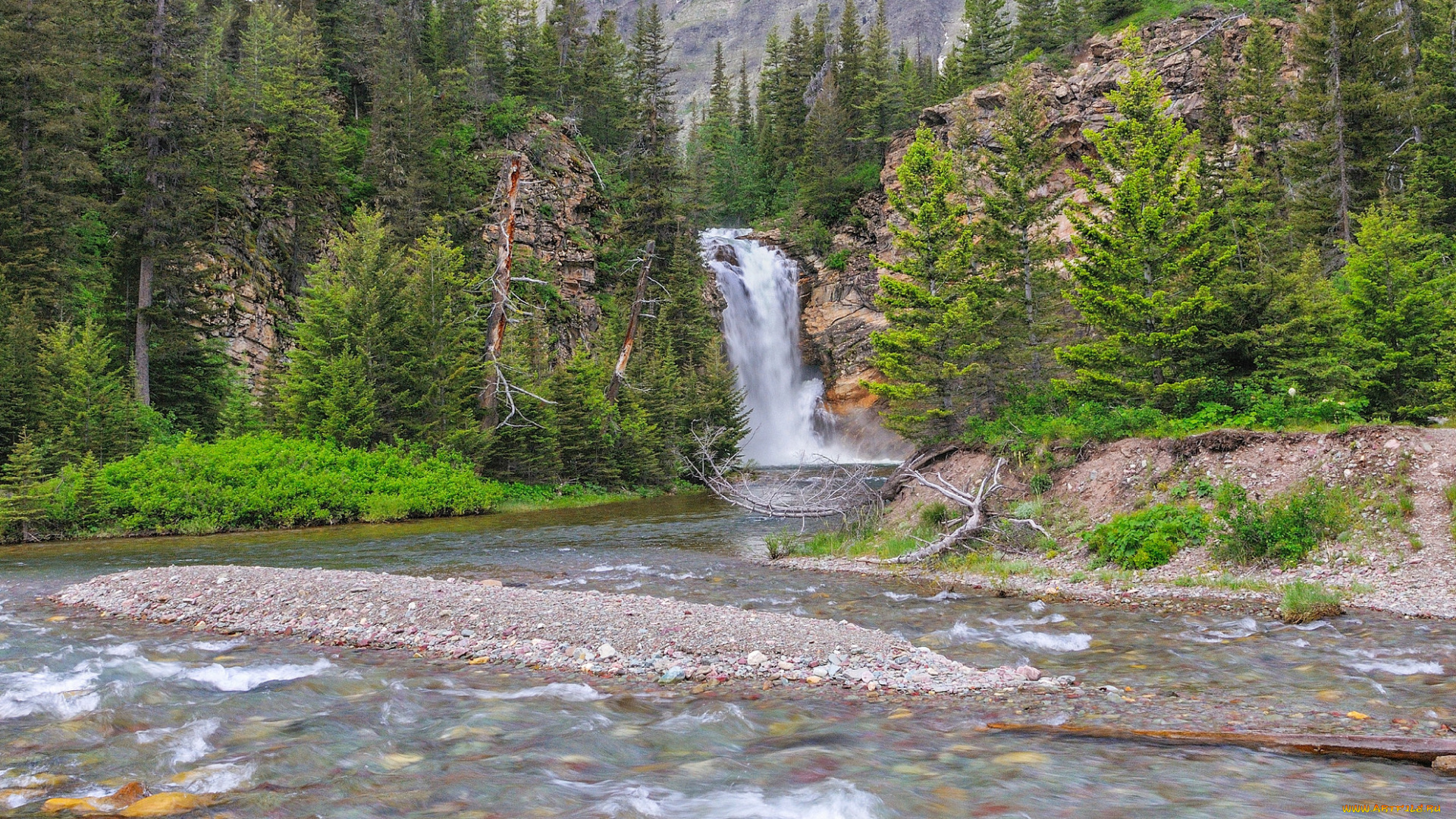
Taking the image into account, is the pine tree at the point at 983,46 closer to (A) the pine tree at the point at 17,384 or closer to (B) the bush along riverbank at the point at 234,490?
(B) the bush along riverbank at the point at 234,490

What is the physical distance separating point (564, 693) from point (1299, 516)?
10555 mm

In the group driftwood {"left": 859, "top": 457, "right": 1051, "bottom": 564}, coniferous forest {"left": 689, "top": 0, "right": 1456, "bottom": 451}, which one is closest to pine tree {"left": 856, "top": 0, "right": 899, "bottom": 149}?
coniferous forest {"left": 689, "top": 0, "right": 1456, "bottom": 451}

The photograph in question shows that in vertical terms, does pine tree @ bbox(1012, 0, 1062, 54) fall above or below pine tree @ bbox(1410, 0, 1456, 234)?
above

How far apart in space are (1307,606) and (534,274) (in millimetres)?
37814

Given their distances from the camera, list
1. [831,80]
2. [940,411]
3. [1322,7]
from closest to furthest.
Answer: [940,411] → [1322,7] → [831,80]

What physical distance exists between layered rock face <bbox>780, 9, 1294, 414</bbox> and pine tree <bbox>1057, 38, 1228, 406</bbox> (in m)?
23.8

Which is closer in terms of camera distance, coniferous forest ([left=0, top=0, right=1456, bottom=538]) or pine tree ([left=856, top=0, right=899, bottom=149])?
coniferous forest ([left=0, top=0, right=1456, bottom=538])

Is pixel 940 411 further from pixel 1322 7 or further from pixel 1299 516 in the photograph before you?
pixel 1322 7

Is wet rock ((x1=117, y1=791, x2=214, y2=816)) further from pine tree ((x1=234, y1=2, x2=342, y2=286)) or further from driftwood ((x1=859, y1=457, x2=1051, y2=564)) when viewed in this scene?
pine tree ((x1=234, y1=2, x2=342, y2=286))

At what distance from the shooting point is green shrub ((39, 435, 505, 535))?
1769 cm

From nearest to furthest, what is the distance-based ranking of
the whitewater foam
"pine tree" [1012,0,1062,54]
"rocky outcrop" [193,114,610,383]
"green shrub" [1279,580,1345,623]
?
the whitewater foam
"green shrub" [1279,580,1345,623]
"rocky outcrop" [193,114,610,383]
"pine tree" [1012,0,1062,54]

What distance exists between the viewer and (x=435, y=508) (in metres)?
23.1

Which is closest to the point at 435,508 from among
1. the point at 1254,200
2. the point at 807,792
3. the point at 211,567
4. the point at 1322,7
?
the point at 211,567

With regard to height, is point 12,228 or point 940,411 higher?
point 12,228
